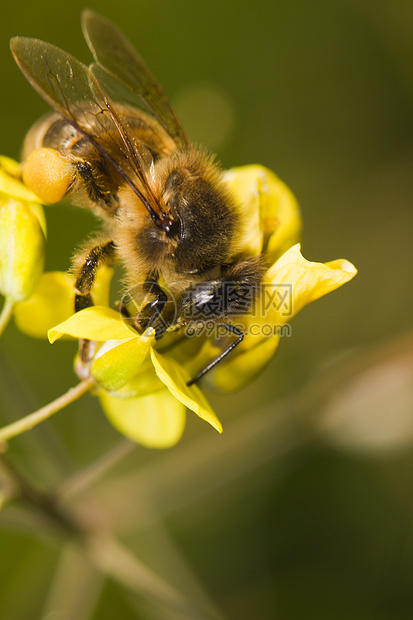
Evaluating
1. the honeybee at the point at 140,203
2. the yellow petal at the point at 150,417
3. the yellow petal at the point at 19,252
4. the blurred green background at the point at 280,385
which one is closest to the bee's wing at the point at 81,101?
the honeybee at the point at 140,203

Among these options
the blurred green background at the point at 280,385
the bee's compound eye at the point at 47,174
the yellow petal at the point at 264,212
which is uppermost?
the bee's compound eye at the point at 47,174

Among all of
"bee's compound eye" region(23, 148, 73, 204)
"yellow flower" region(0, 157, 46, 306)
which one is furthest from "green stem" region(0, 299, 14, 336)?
"bee's compound eye" region(23, 148, 73, 204)

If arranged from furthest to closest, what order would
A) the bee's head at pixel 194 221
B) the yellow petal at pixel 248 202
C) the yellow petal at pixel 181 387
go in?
the yellow petal at pixel 248 202, the bee's head at pixel 194 221, the yellow petal at pixel 181 387

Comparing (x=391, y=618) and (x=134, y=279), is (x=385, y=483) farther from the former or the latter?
(x=134, y=279)

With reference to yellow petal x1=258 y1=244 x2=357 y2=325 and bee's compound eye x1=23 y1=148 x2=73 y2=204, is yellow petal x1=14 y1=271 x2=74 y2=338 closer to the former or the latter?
bee's compound eye x1=23 y1=148 x2=73 y2=204

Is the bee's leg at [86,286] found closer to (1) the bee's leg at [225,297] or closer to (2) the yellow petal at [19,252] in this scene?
(2) the yellow petal at [19,252]

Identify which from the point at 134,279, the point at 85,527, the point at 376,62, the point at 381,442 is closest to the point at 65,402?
the point at 134,279

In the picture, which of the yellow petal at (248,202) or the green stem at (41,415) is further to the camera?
the yellow petal at (248,202)
